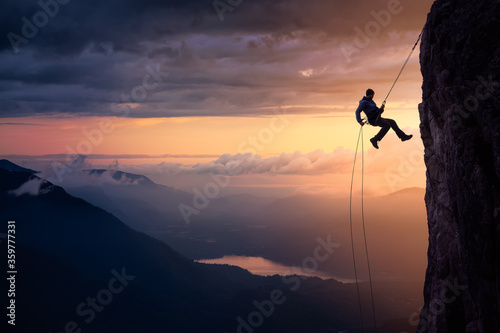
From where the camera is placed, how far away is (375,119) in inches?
1019

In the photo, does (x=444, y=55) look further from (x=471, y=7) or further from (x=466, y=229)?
(x=466, y=229)

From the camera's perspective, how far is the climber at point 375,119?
2523cm

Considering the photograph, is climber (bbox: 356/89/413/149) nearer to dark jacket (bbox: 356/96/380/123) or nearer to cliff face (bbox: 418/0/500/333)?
dark jacket (bbox: 356/96/380/123)

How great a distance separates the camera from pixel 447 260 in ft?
73.4

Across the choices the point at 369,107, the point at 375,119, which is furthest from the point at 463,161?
the point at 375,119

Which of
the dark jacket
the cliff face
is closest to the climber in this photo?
the dark jacket

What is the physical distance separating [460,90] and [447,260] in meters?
8.88

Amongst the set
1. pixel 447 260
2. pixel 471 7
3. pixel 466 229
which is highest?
pixel 471 7

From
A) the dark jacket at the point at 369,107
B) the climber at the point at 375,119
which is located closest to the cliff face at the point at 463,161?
the climber at the point at 375,119

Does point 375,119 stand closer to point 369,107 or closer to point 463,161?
point 369,107

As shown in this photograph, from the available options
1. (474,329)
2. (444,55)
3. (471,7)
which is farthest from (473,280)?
(471,7)

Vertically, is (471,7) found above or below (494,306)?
above

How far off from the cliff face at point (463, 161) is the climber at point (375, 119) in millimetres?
2161

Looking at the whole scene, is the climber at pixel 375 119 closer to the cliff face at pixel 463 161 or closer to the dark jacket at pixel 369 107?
the dark jacket at pixel 369 107
